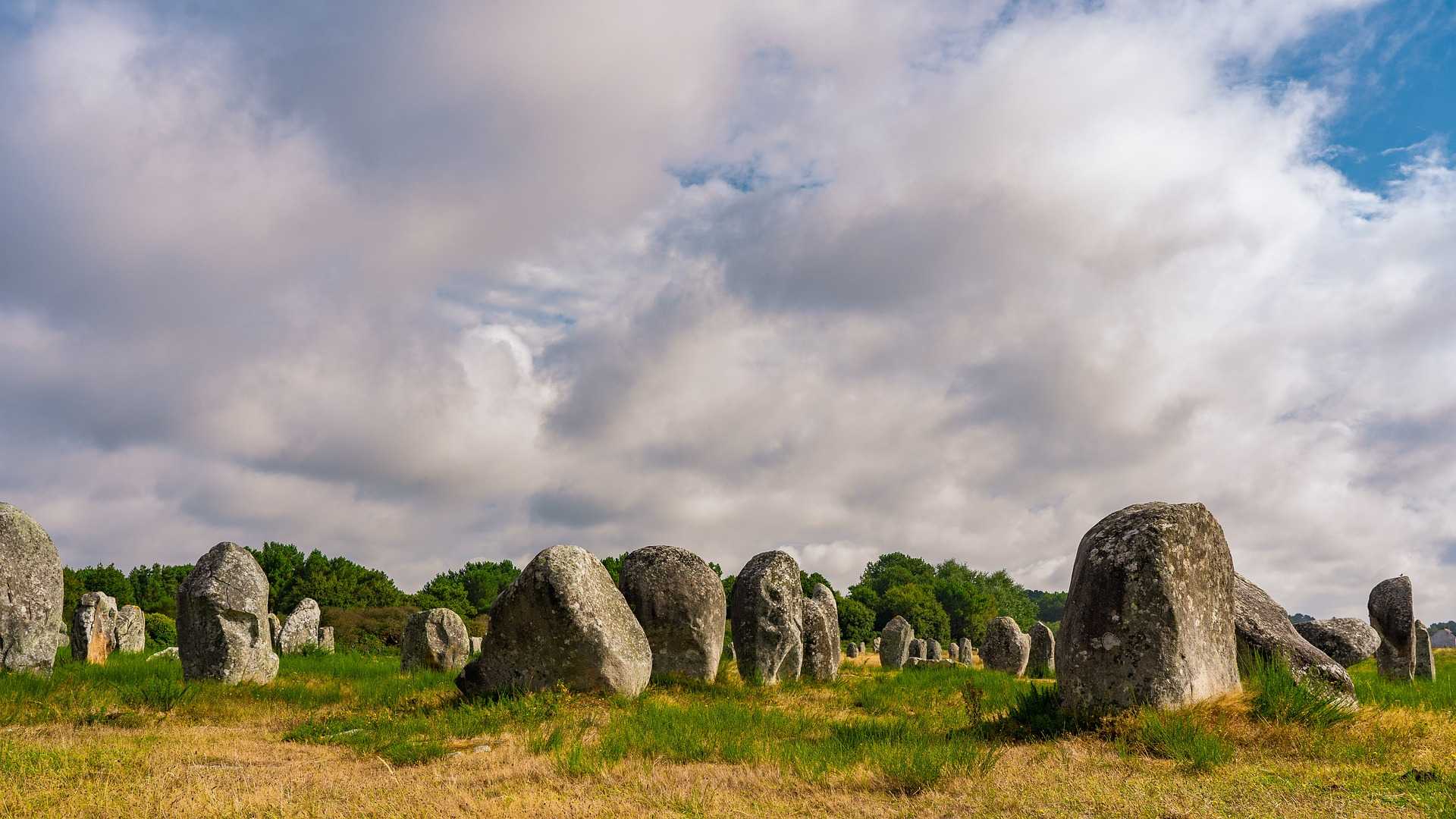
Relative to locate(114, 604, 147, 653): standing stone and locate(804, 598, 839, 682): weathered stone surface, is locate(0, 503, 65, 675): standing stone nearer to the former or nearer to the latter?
locate(114, 604, 147, 653): standing stone

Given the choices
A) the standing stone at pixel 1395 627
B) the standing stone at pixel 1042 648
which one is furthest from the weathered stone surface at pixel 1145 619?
the standing stone at pixel 1042 648

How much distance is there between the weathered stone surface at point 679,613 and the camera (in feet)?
56.5

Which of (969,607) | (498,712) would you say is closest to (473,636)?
(498,712)

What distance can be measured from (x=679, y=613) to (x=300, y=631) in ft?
51.9

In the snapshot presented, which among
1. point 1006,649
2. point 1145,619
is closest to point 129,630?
point 1006,649

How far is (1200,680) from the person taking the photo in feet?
31.8

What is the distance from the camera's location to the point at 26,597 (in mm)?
16141

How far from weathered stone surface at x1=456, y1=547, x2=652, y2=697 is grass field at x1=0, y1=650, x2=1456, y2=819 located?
42 cm

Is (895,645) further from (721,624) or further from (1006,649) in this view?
(721,624)

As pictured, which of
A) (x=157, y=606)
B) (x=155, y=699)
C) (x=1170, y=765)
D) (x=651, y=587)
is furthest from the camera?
(x=157, y=606)

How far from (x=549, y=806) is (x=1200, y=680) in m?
6.91

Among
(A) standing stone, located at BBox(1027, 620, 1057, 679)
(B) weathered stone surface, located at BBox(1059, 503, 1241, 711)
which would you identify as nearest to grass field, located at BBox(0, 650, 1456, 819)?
(B) weathered stone surface, located at BBox(1059, 503, 1241, 711)

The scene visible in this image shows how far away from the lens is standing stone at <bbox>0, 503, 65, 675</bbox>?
15.8 meters

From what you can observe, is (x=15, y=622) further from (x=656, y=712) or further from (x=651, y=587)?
Result: (x=656, y=712)
